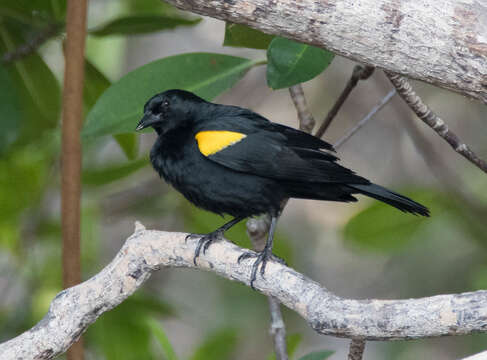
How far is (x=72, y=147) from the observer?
3039mm

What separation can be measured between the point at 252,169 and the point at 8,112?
1332mm

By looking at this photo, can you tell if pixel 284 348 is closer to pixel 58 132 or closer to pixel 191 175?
pixel 191 175

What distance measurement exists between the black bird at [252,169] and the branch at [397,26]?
2.52 feet

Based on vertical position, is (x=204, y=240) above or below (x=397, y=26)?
below

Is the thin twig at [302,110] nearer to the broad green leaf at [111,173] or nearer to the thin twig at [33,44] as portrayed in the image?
the broad green leaf at [111,173]

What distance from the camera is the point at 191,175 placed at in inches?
115

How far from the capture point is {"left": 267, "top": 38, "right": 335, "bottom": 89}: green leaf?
8.63ft

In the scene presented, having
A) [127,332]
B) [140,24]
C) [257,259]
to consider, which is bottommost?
[127,332]

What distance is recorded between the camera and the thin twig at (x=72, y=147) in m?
2.97

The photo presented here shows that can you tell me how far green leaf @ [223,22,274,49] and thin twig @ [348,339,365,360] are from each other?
4.14 ft

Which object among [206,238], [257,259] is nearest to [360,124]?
[206,238]

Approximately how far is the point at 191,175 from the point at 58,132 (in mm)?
1546

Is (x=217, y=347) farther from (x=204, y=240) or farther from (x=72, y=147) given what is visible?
(x=72, y=147)

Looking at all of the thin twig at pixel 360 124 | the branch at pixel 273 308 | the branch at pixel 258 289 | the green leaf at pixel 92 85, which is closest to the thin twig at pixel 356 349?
the branch at pixel 258 289
